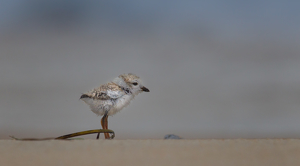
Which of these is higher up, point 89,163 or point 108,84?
point 108,84

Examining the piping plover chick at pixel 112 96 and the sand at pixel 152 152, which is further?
the piping plover chick at pixel 112 96

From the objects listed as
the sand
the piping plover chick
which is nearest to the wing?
the piping plover chick

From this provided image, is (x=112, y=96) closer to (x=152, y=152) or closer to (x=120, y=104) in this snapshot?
(x=120, y=104)

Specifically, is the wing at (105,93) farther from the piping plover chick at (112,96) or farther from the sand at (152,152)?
the sand at (152,152)

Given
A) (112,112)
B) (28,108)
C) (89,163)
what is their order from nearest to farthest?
(89,163) → (112,112) → (28,108)

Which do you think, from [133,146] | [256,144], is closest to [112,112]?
[133,146]

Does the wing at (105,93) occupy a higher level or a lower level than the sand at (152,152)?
higher

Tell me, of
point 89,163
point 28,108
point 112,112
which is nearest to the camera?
point 89,163

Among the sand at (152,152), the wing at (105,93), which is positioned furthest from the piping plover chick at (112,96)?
the sand at (152,152)

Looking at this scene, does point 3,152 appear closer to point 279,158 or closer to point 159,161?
point 159,161
